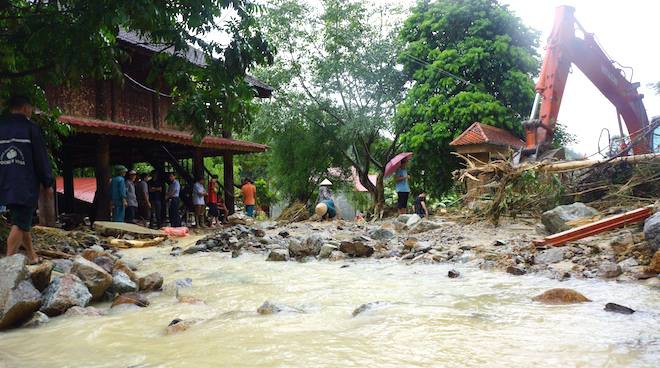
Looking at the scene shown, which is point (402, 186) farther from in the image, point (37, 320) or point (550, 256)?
point (37, 320)

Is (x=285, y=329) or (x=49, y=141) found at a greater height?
(x=49, y=141)

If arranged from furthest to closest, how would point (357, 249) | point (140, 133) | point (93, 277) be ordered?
point (140, 133), point (357, 249), point (93, 277)

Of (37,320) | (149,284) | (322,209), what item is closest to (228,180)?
(322,209)

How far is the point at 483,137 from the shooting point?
12.8 m

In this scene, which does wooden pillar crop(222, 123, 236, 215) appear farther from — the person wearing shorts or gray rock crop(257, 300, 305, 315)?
gray rock crop(257, 300, 305, 315)

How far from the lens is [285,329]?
9.65 ft

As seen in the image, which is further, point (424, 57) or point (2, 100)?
point (424, 57)

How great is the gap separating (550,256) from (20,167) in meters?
4.66

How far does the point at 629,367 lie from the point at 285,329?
5.52 feet

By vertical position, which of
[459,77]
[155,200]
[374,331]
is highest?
[459,77]

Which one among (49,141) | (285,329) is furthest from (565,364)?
(49,141)

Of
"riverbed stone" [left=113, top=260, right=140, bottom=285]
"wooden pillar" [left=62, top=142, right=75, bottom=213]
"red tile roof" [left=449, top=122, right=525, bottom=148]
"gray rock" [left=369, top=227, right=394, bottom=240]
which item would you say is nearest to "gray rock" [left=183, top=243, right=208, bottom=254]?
"gray rock" [left=369, top=227, right=394, bottom=240]

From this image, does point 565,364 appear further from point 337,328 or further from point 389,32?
point 389,32

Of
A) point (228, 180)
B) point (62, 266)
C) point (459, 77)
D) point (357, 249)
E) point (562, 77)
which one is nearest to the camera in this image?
point (62, 266)
